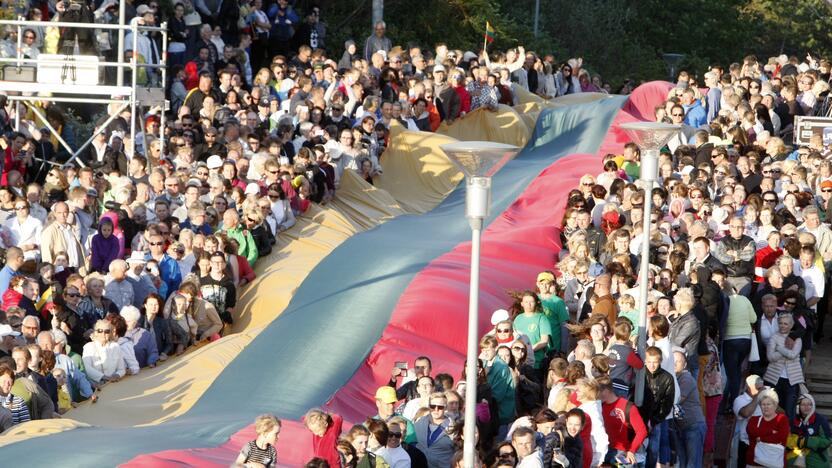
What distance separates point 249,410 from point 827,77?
15.8 meters

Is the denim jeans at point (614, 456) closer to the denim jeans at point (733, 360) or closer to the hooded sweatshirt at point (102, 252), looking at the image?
the denim jeans at point (733, 360)

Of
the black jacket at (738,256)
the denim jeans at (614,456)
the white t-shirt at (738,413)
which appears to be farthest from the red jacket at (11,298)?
the black jacket at (738,256)

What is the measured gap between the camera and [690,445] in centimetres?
1474

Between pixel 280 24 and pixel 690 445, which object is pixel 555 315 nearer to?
pixel 690 445

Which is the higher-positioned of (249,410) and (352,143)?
(352,143)

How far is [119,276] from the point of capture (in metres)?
15.8

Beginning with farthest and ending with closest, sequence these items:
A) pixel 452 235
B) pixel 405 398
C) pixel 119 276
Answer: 1. pixel 452 235
2. pixel 119 276
3. pixel 405 398

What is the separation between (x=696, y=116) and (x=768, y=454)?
10427 millimetres

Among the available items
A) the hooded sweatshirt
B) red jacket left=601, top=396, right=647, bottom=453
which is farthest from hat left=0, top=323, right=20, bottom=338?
red jacket left=601, top=396, right=647, bottom=453

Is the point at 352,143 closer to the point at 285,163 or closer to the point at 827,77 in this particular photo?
the point at 285,163

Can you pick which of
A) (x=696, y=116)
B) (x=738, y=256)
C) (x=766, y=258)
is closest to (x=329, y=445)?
(x=738, y=256)

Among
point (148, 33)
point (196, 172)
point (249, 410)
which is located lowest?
point (249, 410)

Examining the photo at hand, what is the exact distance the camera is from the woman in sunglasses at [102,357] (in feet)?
48.0

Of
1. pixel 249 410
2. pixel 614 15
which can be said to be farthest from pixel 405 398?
pixel 614 15
